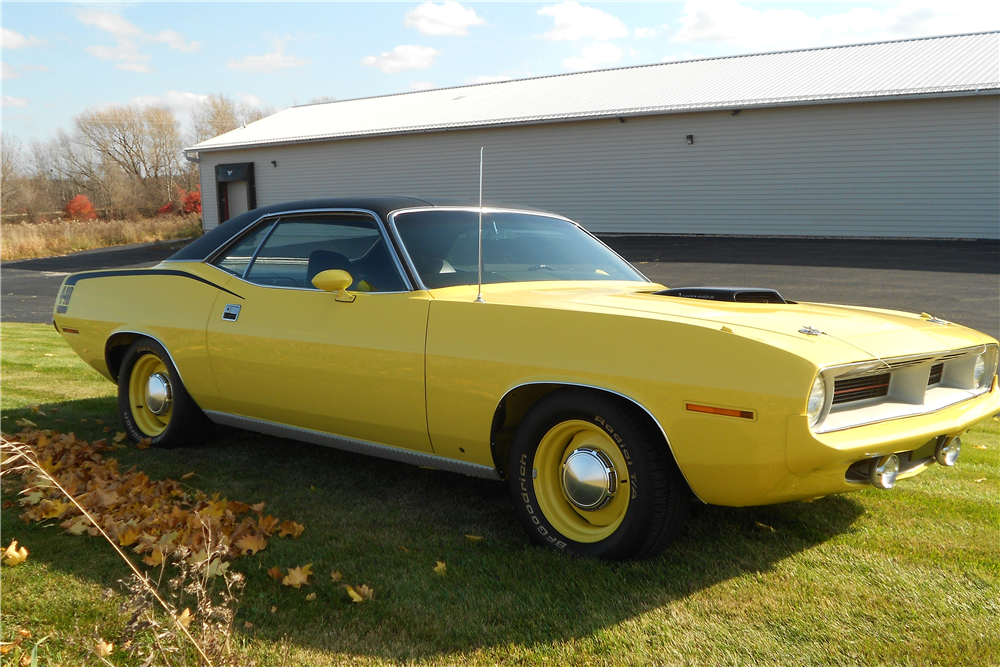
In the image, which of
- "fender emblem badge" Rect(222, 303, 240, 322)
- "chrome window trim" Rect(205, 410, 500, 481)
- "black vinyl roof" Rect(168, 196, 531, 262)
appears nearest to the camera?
"chrome window trim" Rect(205, 410, 500, 481)

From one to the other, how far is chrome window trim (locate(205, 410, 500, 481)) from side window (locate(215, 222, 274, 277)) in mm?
815

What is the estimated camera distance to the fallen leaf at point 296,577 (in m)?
2.93

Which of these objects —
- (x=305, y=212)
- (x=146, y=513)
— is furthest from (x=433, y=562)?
(x=305, y=212)

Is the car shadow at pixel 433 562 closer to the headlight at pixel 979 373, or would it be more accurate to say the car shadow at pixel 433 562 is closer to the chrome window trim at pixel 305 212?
the headlight at pixel 979 373

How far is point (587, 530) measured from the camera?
3.14 meters

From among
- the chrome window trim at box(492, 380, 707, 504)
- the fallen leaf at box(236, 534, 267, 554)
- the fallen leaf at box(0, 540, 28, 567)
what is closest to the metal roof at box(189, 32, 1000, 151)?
the chrome window trim at box(492, 380, 707, 504)

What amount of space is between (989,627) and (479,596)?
5.51 ft

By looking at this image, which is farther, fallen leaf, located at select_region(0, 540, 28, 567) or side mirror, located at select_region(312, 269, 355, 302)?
side mirror, located at select_region(312, 269, 355, 302)

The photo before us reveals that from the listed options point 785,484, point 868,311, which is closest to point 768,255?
point 868,311

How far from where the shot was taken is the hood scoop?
340 cm

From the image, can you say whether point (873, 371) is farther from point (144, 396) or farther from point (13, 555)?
point (144, 396)

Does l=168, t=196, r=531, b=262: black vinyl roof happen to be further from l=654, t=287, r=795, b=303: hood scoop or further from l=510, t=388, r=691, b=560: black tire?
l=510, t=388, r=691, b=560: black tire

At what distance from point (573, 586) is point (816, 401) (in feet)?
3.45

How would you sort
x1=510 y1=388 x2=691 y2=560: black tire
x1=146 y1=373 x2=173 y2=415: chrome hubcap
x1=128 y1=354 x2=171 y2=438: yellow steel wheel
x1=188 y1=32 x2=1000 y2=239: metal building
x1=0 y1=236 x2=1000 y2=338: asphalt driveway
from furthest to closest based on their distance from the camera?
1. x1=188 y1=32 x2=1000 y2=239: metal building
2. x1=0 y1=236 x2=1000 y2=338: asphalt driveway
3. x1=128 y1=354 x2=171 y2=438: yellow steel wheel
4. x1=146 y1=373 x2=173 y2=415: chrome hubcap
5. x1=510 y1=388 x2=691 y2=560: black tire
